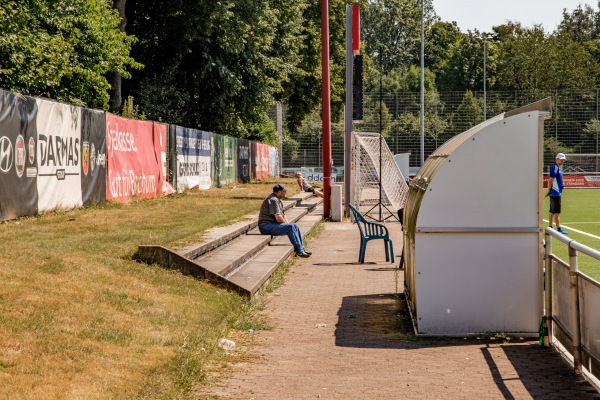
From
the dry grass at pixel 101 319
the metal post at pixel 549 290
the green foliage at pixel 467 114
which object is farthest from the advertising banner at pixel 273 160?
the metal post at pixel 549 290

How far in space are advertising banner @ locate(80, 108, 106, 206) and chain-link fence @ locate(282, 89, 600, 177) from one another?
155 ft

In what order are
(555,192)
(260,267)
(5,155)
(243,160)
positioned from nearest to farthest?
(260,267), (5,155), (555,192), (243,160)

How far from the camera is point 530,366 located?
8.23 metres

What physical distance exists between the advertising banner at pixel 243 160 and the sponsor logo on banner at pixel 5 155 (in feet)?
101

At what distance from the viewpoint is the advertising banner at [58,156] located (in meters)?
18.8

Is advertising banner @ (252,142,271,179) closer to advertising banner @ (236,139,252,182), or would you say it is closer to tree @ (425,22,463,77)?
advertising banner @ (236,139,252,182)

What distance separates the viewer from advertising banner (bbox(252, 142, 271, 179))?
183ft

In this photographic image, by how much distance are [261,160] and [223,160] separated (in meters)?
15.6

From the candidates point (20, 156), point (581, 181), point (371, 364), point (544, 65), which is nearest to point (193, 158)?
point (20, 156)

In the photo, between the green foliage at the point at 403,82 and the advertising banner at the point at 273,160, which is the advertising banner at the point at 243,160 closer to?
the advertising banner at the point at 273,160

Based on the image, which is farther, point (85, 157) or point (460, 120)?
point (460, 120)

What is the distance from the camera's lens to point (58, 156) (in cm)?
1981

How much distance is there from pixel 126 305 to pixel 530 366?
3.90 meters

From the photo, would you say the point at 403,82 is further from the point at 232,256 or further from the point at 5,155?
the point at 232,256
